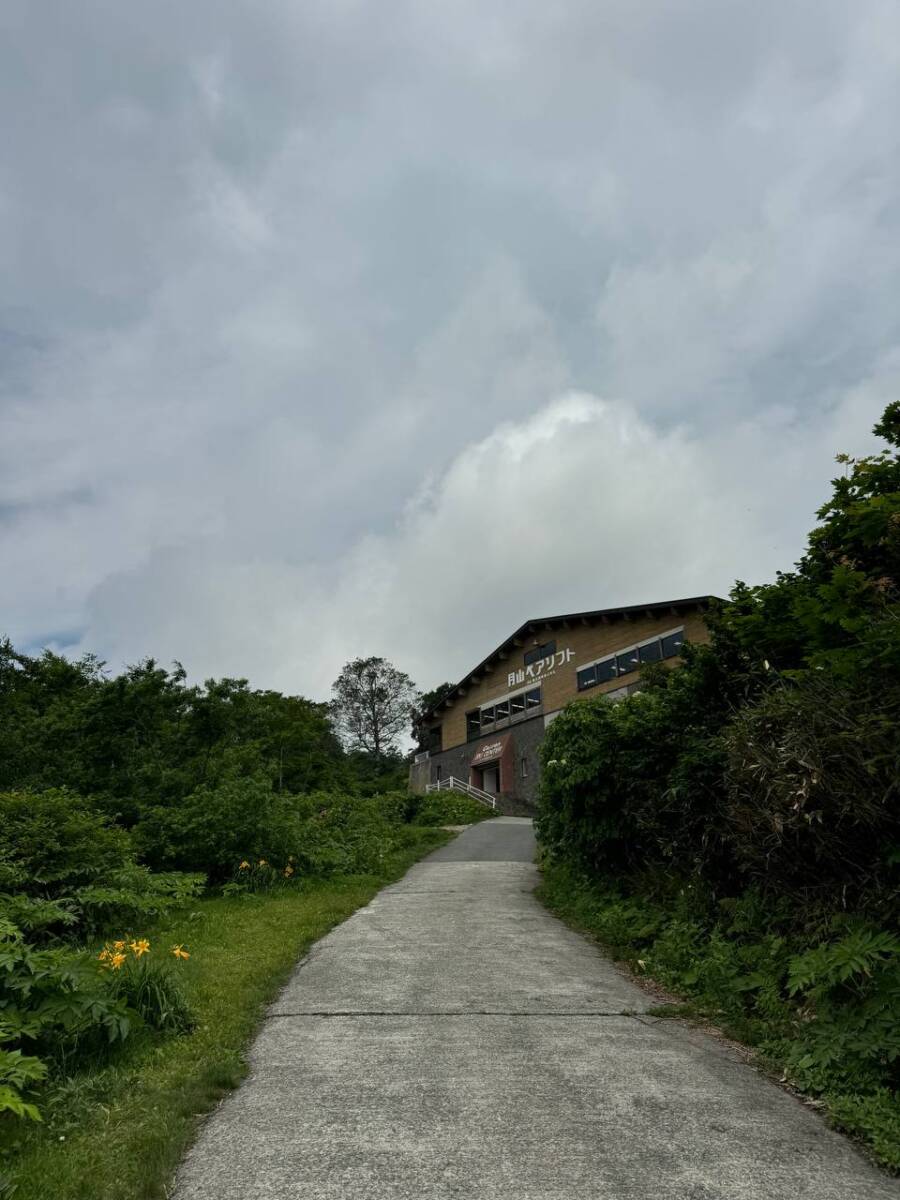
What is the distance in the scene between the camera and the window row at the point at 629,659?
1227 inches

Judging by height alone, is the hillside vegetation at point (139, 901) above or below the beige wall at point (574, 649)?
below

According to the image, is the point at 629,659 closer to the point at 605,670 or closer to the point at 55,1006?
the point at 605,670

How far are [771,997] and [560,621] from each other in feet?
105

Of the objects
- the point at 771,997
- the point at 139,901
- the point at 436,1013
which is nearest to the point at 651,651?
the point at 139,901

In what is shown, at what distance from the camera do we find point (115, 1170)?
3.30 m

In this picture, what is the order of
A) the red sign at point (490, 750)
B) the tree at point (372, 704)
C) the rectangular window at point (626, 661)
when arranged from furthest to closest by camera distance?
the tree at point (372, 704) → the red sign at point (490, 750) → the rectangular window at point (626, 661)

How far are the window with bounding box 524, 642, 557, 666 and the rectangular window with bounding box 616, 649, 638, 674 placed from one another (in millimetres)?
4818

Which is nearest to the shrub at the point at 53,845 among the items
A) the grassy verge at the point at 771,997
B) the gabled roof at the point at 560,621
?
the grassy verge at the point at 771,997

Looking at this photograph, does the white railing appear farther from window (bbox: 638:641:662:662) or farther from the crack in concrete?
the crack in concrete

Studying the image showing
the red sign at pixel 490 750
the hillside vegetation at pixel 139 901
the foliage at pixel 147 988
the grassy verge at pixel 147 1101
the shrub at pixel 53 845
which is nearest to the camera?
the grassy verge at pixel 147 1101

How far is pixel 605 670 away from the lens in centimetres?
3422

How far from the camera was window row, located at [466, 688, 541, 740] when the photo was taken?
3906cm

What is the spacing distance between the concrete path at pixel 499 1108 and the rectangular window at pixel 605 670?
88.9 ft

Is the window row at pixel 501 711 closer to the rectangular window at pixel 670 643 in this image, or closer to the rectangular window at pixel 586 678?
the rectangular window at pixel 586 678
